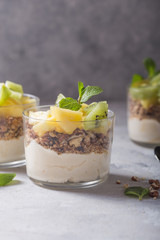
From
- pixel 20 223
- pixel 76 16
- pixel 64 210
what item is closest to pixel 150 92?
pixel 64 210

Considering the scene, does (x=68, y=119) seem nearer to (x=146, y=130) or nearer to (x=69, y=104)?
(x=69, y=104)

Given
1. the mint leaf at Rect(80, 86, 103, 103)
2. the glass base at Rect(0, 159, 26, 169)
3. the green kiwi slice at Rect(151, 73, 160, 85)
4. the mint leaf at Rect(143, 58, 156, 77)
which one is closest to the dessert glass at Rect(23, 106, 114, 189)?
the mint leaf at Rect(80, 86, 103, 103)

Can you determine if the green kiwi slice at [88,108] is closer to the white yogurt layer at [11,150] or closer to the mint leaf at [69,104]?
the mint leaf at [69,104]

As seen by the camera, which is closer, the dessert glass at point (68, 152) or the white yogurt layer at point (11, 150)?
the dessert glass at point (68, 152)

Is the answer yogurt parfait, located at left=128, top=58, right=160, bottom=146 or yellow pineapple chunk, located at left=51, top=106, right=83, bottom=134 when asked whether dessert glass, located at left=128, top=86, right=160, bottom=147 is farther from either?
yellow pineapple chunk, located at left=51, top=106, right=83, bottom=134

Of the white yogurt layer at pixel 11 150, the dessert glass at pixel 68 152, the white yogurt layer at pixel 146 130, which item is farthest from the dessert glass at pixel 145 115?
the white yogurt layer at pixel 11 150

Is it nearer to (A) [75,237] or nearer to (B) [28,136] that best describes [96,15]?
(B) [28,136]
